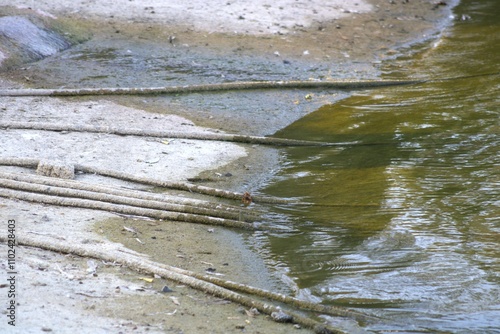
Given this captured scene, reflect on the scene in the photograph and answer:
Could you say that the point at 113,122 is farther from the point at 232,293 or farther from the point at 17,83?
the point at 232,293

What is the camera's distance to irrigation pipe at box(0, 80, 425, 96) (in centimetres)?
885

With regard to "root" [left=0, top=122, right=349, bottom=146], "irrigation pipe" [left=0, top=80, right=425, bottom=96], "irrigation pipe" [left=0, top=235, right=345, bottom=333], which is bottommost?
"irrigation pipe" [left=0, top=235, right=345, bottom=333]

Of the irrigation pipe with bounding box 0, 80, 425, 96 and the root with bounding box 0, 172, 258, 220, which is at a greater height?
the irrigation pipe with bounding box 0, 80, 425, 96

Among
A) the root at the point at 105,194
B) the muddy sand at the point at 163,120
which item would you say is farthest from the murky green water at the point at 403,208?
the root at the point at 105,194

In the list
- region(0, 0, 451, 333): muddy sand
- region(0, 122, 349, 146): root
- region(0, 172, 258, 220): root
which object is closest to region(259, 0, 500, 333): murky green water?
region(0, 122, 349, 146): root

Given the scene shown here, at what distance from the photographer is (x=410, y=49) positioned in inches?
480

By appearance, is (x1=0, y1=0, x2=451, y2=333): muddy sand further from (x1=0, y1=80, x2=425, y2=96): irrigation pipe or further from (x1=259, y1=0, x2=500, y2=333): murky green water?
(x1=259, y1=0, x2=500, y2=333): murky green water

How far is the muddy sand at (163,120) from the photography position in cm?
461

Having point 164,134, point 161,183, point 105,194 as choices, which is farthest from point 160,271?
point 164,134

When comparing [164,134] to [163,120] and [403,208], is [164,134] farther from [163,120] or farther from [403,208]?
[403,208]

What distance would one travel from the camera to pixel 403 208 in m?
6.36

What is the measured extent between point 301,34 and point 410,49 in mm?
1738

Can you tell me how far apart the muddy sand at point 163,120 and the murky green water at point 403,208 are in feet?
0.97

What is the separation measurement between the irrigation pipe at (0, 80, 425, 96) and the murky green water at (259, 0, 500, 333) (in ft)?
0.89
